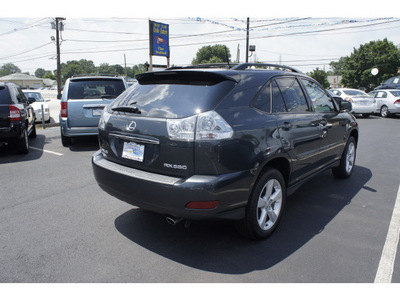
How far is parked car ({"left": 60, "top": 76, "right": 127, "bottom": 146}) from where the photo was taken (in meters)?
7.26

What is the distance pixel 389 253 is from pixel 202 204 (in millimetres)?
1883

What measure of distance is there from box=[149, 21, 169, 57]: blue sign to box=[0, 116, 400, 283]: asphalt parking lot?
19337mm

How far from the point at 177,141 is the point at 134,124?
0.56 metres

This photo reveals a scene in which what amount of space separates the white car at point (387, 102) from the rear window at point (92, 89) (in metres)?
14.6

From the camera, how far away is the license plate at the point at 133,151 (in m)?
2.88

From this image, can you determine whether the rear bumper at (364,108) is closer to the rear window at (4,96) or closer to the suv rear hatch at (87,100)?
the suv rear hatch at (87,100)

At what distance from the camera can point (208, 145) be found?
2.54 m

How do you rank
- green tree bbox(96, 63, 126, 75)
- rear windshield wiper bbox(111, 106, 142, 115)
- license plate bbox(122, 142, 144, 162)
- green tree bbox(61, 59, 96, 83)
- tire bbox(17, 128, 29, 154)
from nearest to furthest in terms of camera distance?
license plate bbox(122, 142, 144, 162) → rear windshield wiper bbox(111, 106, 142, 115) → tire bbox(17, 128, 29, 154) → green tree bbox(61, 59, 96, 83) → green tree bbox(96, 63, 126, 75)

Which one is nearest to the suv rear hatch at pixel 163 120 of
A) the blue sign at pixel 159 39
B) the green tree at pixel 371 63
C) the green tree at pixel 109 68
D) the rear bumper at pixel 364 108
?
the rear bumper at pixel 364 108

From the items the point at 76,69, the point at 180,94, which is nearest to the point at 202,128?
the point at 180,94

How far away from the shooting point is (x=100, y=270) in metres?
2.61

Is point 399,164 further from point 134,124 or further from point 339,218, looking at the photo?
point 134,124

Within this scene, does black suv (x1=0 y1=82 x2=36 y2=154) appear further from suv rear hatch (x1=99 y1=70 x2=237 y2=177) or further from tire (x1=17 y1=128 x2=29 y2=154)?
suv rear hatch (x1=99 y1=70 x2=237 y2=177)

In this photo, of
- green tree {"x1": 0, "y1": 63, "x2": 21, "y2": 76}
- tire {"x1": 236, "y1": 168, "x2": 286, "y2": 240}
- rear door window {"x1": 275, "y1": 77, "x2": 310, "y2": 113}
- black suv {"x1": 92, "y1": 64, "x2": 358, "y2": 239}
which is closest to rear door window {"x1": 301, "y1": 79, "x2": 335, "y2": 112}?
rear door window {"x1": 275, "y1": 77, "x2": 310, "y2": 113}
